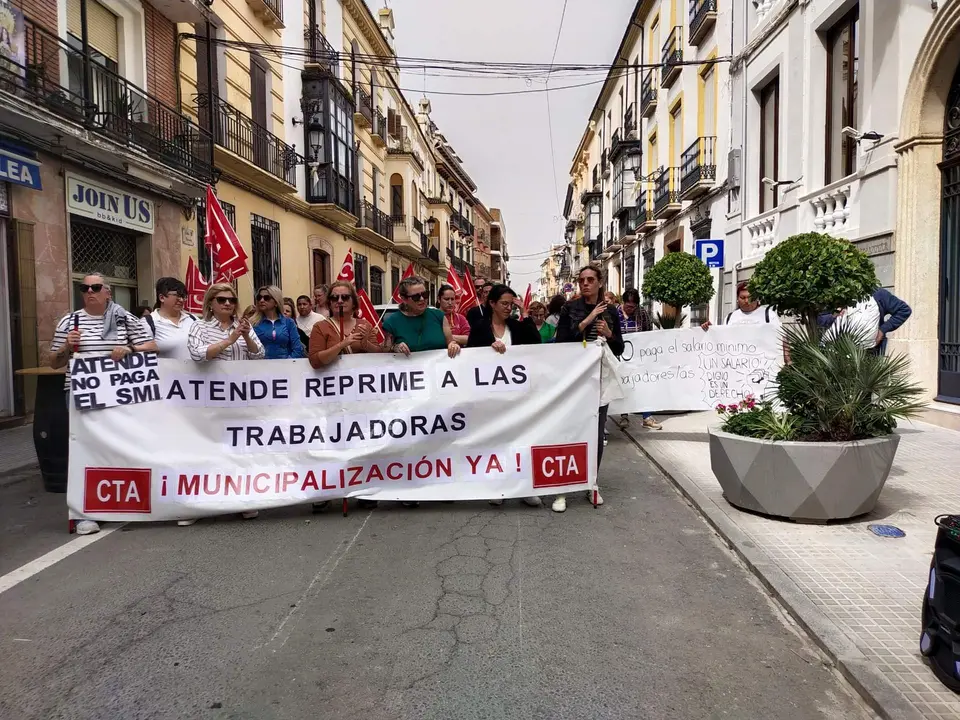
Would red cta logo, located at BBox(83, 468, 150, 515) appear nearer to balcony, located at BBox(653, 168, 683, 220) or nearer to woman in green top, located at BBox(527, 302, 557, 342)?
woman in green top, located at BBox(527, 302, 557, 342)

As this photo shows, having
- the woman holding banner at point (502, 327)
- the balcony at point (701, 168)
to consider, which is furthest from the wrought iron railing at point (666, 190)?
the woman holding banner at point (502, 327)

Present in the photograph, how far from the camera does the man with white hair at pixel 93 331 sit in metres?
5.30

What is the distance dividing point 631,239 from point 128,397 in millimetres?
28295

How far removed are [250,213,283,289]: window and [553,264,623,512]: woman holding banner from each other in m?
13.0

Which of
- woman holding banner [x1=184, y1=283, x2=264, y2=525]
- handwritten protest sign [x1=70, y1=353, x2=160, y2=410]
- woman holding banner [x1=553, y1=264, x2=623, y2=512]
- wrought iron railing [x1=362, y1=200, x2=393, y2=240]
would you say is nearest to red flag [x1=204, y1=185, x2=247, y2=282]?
woman holding banner [x1=184, y1=283, x2=264, y2=525]

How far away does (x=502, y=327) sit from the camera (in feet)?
18.9

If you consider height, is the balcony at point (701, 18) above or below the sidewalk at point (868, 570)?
above

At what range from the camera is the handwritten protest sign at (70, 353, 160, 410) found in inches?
197

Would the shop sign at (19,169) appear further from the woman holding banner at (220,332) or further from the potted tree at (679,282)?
the potted tree at (679,282)

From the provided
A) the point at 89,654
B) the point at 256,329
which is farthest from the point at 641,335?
the point at 89,654

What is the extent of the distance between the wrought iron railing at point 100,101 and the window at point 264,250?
3.31 meters

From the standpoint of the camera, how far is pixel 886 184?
927 cm

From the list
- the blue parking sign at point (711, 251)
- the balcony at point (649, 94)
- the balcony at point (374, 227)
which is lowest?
the blue parking sign at point (711, 251)

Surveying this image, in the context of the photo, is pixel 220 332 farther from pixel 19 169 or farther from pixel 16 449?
pixel 19 169
